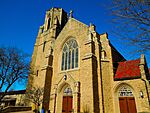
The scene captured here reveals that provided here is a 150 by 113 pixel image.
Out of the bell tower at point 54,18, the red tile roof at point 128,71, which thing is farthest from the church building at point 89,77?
the bell tower at point 54,18

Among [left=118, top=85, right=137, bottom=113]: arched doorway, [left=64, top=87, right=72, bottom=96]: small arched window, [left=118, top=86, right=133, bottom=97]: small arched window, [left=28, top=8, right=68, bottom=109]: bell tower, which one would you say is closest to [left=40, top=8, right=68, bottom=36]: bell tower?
[left=28, top=8, right=68, bottom=109]: bell tower

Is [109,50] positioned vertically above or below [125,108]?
above

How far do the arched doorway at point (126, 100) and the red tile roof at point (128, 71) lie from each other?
4.24ft

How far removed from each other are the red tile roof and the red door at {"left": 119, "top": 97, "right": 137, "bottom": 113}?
2399mm

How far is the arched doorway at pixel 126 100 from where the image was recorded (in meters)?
14.5

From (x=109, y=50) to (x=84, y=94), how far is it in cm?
679

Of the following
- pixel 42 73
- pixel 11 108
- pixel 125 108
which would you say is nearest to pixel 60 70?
pixel 42 73

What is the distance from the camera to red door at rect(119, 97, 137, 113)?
47.3 ft

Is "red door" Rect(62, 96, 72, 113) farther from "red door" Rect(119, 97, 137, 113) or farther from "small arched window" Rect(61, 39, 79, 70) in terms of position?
"red door" Rect(119, 97, 137, 113)

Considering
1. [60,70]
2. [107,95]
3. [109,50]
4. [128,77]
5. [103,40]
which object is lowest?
[107,95]

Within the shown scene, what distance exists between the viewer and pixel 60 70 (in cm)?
2005

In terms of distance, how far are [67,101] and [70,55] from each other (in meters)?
6.58

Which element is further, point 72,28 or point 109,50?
point 72,28

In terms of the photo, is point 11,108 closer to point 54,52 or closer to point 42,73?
point 42,73
